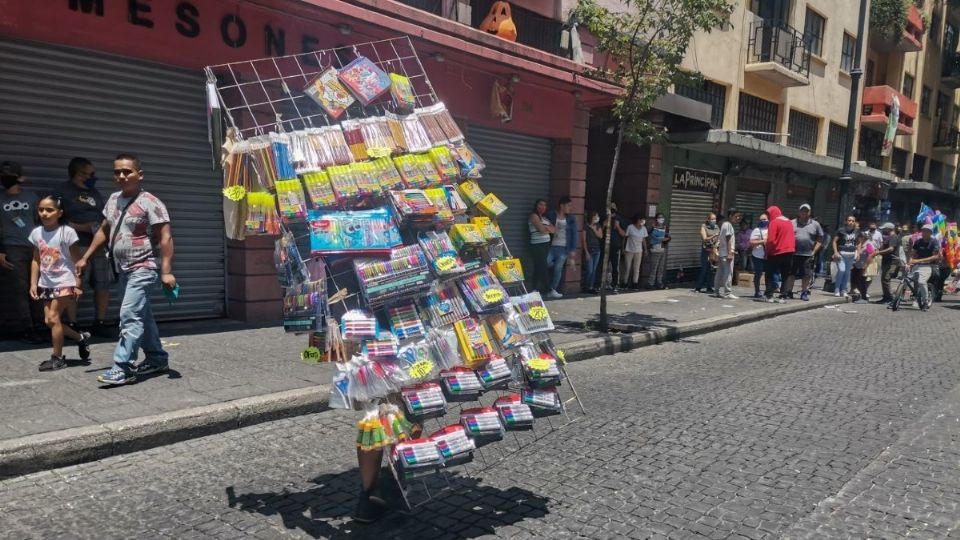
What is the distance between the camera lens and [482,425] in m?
3.32

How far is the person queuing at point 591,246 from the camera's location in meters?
13.4

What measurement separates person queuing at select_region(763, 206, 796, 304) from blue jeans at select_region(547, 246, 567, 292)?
4.41 m

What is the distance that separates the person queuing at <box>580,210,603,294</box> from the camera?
13.4 m

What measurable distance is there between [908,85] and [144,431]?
3589 centimetres

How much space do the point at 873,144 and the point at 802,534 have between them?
29844 mm

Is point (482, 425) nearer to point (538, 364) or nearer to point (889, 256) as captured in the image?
point (538, 364)

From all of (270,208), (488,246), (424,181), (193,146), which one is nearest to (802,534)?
(488,246)

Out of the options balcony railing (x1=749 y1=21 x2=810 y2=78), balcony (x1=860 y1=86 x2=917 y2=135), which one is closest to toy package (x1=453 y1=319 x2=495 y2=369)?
balcony railing (x1=749 y1=21 x2=810 y2=78)

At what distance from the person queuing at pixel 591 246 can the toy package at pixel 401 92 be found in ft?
32.3

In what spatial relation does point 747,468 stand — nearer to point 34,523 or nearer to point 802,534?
point 802,534

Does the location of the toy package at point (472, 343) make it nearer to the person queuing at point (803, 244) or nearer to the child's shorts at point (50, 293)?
the child's shorts at point (50, 293)

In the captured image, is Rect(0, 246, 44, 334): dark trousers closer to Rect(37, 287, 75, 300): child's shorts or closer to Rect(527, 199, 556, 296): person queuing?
Rect(37, 287, 75, 300): child's shorts

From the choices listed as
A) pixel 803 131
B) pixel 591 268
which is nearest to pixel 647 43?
pixel 591 268

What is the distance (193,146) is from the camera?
7879mm
